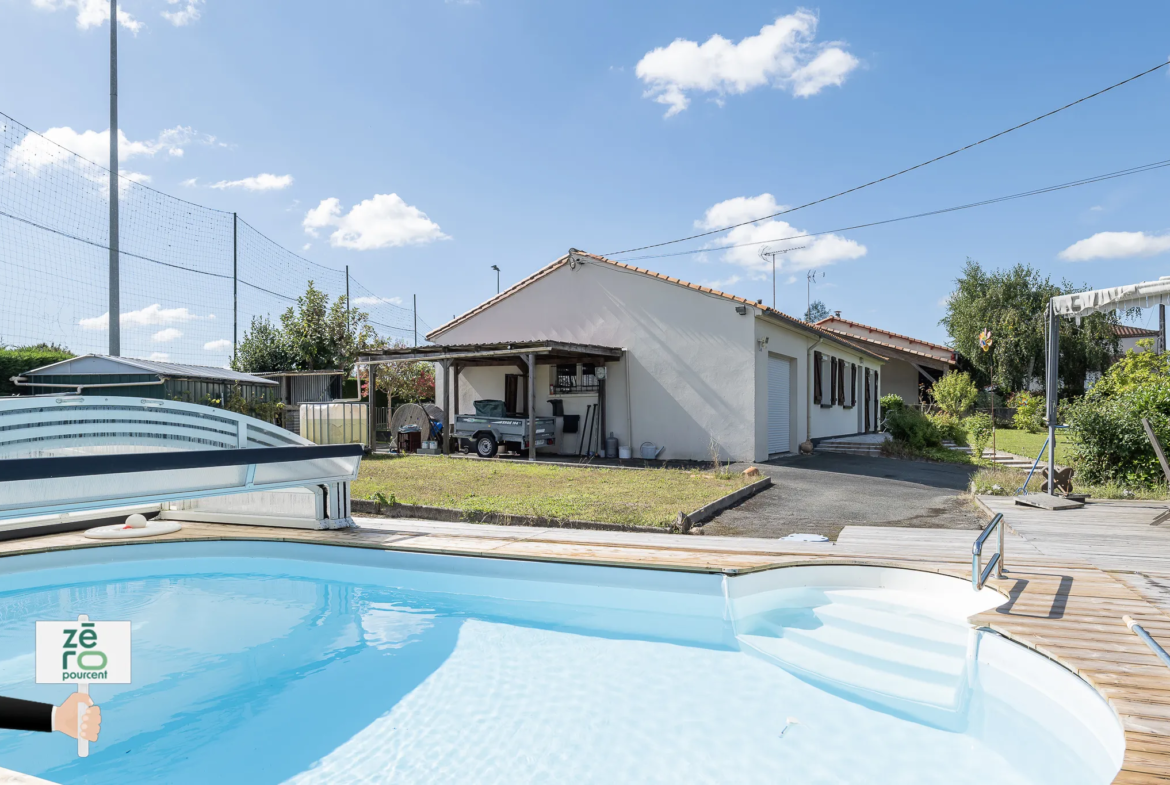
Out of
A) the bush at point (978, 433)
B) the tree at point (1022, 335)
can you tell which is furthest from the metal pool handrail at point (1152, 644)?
the tree at point (1022, 335)

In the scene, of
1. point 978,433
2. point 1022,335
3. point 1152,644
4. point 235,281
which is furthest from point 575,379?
point 1022,335

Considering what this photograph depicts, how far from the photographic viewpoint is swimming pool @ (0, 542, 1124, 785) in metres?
3.30

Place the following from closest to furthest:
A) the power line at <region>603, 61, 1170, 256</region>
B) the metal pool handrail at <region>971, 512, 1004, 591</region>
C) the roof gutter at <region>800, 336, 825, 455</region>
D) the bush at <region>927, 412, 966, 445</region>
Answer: the metal pool handrail at <region>971, 512, 1004, 591</region>, the power line at <region>603, 61, 1170, 256</region>, the roof gutter at <region>800, 336, 825, 455</region>, the bush at <region>927, 412, 966, 445</region>

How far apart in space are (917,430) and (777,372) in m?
4.03

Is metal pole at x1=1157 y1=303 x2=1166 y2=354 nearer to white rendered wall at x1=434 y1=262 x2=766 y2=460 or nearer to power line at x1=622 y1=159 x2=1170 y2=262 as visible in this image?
power line at x1=622 y1=159 x2=1170 y2=262

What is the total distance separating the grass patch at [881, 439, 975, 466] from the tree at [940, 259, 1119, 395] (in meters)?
16.6

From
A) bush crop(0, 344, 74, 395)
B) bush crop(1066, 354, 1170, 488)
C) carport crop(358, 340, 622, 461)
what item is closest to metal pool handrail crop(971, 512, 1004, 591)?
bush crop(1066, 354, 1170, 488)

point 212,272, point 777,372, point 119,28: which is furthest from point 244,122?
point 777,372

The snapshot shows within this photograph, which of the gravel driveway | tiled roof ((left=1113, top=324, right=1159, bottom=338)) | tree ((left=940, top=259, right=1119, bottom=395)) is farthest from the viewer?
tiled roof ((left=1113, top=324, right=1159, bottom=338))

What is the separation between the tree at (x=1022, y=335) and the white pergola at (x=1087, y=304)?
2372 cm

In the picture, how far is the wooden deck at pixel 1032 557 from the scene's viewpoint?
9.98 ft

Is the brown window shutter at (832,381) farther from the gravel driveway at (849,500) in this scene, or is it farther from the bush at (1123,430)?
the bush at (1123,430)

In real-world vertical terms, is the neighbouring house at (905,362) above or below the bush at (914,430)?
above

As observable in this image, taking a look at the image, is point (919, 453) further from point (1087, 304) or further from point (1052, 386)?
point (1052, 386)
